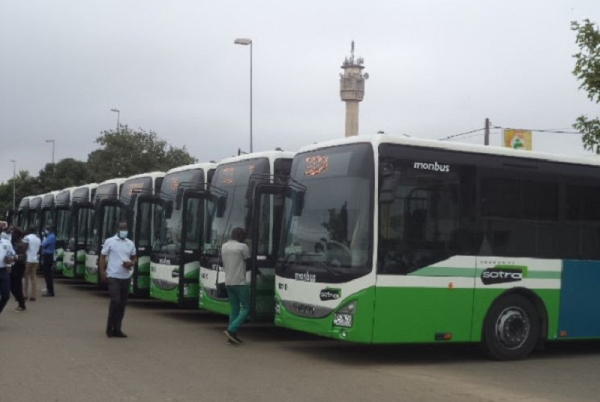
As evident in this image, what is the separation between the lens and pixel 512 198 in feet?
43.5

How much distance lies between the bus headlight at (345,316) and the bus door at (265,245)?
2.41 metres

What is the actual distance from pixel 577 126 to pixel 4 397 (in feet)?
32.1

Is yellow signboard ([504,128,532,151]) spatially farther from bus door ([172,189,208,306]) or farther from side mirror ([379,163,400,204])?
side mirror ([379,163,400,204])

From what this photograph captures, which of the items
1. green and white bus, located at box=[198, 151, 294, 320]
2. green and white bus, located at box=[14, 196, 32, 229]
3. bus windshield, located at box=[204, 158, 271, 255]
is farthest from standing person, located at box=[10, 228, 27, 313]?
green and white bus, located at box=[14, 196, 32, 229]

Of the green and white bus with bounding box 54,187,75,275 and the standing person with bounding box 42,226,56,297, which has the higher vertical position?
the green and white bus with bounding box 54,187,75,275

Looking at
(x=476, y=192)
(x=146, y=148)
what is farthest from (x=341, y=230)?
(x=146, y=148)

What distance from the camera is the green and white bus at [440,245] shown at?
470 inches

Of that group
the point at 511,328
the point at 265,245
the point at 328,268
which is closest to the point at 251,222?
the point at 265,245

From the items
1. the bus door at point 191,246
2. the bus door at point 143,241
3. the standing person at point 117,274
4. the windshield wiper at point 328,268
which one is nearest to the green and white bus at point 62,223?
the bus door at point 143,241

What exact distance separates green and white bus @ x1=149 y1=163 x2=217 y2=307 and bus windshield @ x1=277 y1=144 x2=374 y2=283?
4.45m

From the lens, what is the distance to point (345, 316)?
39.1ft

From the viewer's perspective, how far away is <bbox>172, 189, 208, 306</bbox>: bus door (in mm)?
17234

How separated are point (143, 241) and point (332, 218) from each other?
30.6ft

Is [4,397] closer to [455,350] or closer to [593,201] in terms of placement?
[455,350]
